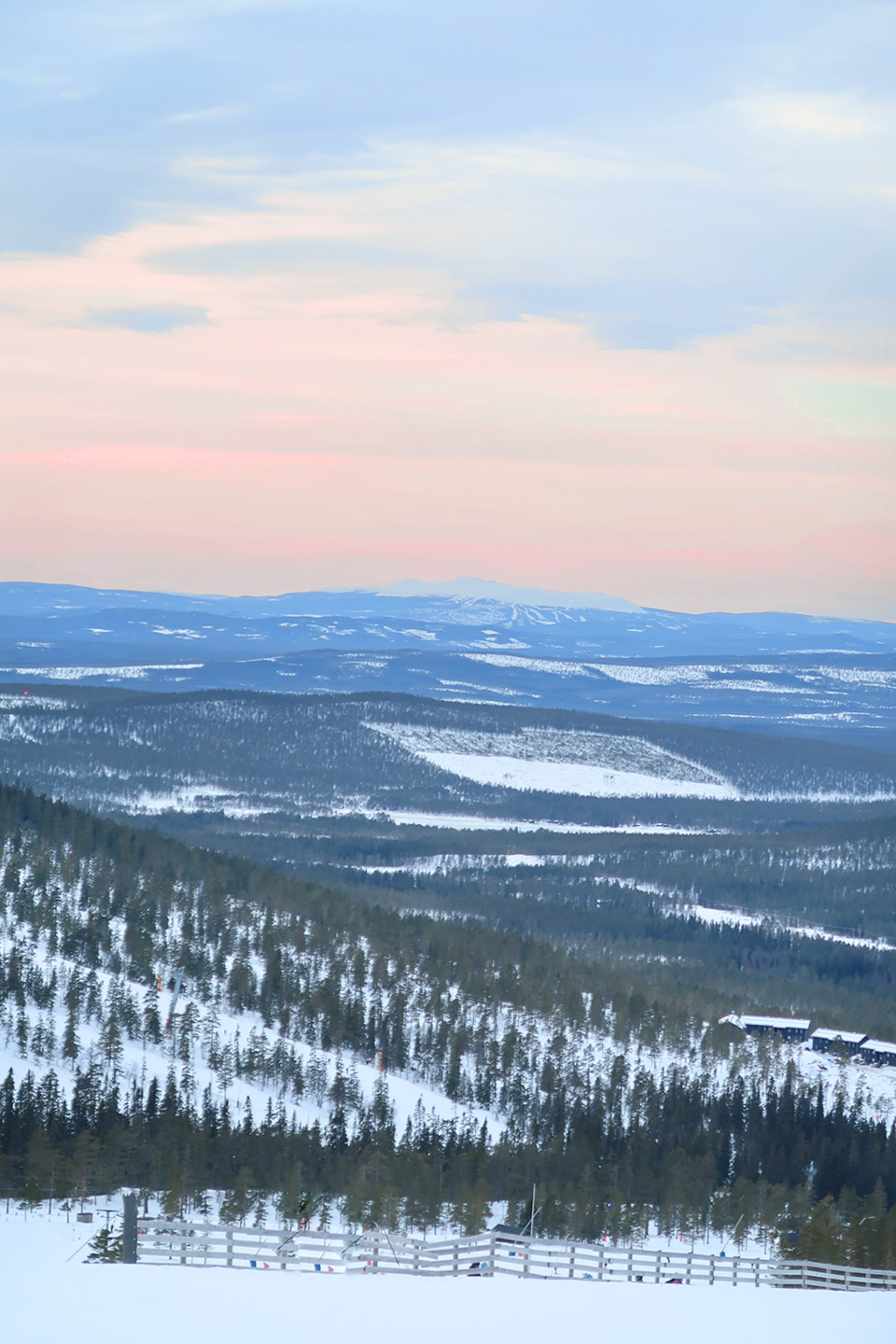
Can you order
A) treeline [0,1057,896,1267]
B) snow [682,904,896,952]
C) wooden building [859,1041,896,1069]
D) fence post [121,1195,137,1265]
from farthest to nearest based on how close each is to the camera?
1. snow [682,904,896,952]
2. wooden building [859,1041,896,1069]
3. treeline [0,1057,896,1267]
4. fence post [121,1195,137,1265]

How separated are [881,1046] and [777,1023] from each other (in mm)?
9114

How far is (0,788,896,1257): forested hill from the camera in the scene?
6981 cm

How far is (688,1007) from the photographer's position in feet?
413

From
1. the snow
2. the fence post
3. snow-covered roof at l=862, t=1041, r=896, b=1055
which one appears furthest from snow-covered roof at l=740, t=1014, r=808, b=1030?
the fence post

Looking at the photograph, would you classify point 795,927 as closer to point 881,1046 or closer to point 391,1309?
point 881,1046

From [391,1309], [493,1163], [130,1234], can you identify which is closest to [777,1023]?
Result: [493,1163]

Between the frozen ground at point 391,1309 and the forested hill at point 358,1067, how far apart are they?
29392 mm

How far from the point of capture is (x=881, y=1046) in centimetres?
12169

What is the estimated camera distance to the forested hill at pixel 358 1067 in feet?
229

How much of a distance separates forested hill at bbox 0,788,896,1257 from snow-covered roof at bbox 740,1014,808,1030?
3717 mm

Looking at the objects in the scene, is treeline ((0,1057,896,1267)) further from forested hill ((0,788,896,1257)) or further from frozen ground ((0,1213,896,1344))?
frozen ground ((0,1213,896,1344))

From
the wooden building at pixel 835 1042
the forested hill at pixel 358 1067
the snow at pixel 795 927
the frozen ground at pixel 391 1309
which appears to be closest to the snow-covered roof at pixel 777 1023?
the wooden building at pixel 835 1042

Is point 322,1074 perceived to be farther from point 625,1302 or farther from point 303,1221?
point 625,1302

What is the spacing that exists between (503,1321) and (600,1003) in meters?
90.4
